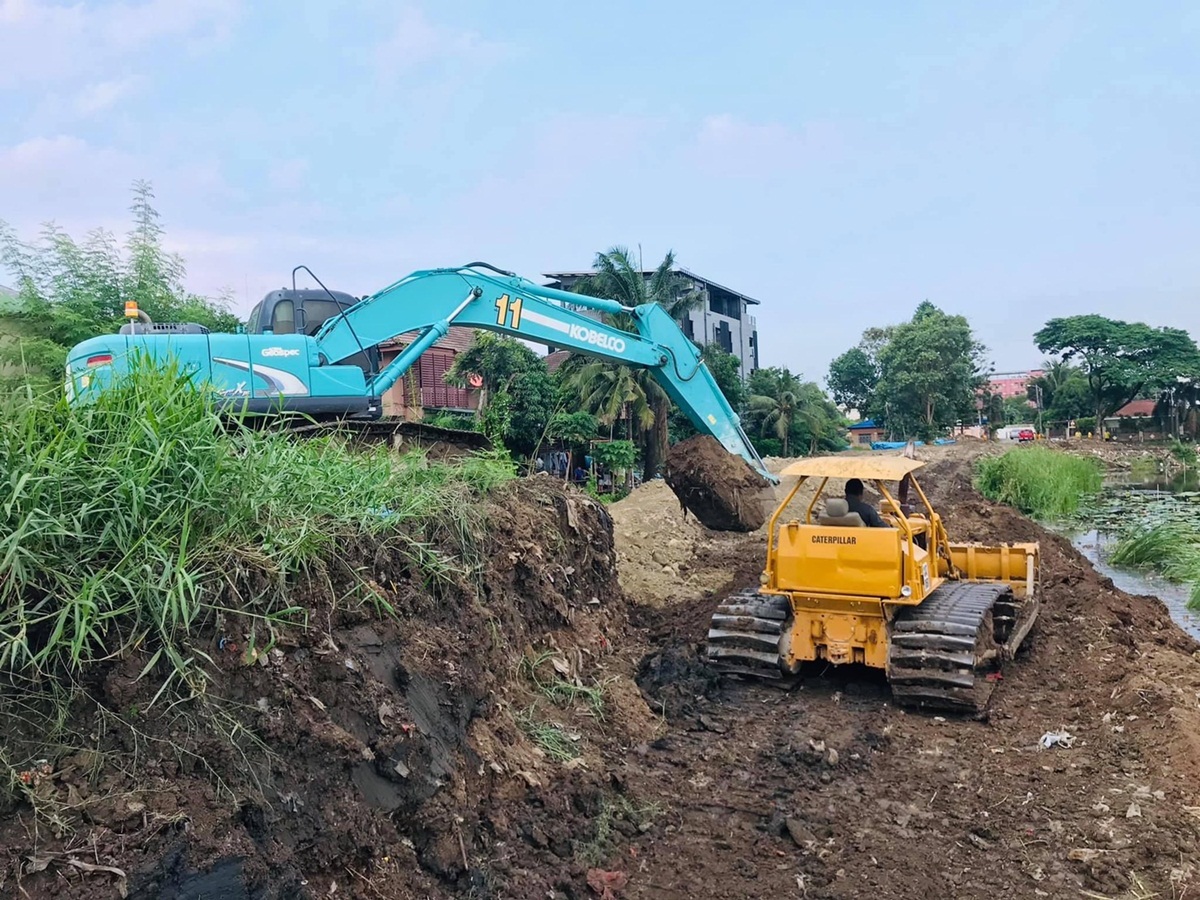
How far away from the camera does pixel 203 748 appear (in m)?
3.29

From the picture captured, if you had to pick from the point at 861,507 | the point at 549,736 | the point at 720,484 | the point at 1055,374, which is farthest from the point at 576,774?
the point at 1055,374

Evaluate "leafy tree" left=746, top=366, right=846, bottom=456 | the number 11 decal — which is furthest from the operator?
"leafy tree" left=746, top=366, right=846, bottom=456

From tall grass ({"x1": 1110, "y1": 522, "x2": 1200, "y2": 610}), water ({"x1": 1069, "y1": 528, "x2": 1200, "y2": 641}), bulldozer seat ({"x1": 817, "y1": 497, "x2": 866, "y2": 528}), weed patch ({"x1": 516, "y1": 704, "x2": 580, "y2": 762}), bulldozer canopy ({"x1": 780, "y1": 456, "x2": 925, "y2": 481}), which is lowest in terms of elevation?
water ({"x1": 1069, "y1": 528, "x2": 1200, "y2": 641})

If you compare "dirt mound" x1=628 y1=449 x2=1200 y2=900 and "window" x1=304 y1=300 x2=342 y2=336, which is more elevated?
"window" x1=304 y1=300 x2=342 y2=336

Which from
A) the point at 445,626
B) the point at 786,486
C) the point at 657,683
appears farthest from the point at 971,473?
the point at 445,626

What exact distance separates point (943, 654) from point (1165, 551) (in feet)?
32.9

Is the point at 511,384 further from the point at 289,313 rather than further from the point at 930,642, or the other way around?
the point at 930,642

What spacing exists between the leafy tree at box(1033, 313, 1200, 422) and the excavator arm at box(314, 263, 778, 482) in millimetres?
53147

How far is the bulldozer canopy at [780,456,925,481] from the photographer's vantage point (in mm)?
7000

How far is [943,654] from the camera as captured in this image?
6.46 metres

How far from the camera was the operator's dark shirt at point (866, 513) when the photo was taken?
7.14 m

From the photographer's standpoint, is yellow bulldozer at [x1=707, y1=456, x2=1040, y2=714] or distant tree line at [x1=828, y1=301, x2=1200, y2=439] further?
distant tree line at [x1=828, y1=301, x2=1200, y2=439]

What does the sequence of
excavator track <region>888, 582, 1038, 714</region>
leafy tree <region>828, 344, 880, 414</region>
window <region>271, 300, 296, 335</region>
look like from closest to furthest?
excavator track <region>888, 582, 1038, 714</region> → window <region>271, 300, 296, 335</region> → leafy tree <region>828, 344, 880, 414</region>

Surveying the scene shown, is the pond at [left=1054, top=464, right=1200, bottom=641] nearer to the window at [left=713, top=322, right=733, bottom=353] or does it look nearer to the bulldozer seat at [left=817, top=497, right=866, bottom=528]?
the bulldozer seat at [left=817, top=497, right=866, bottom=528]
